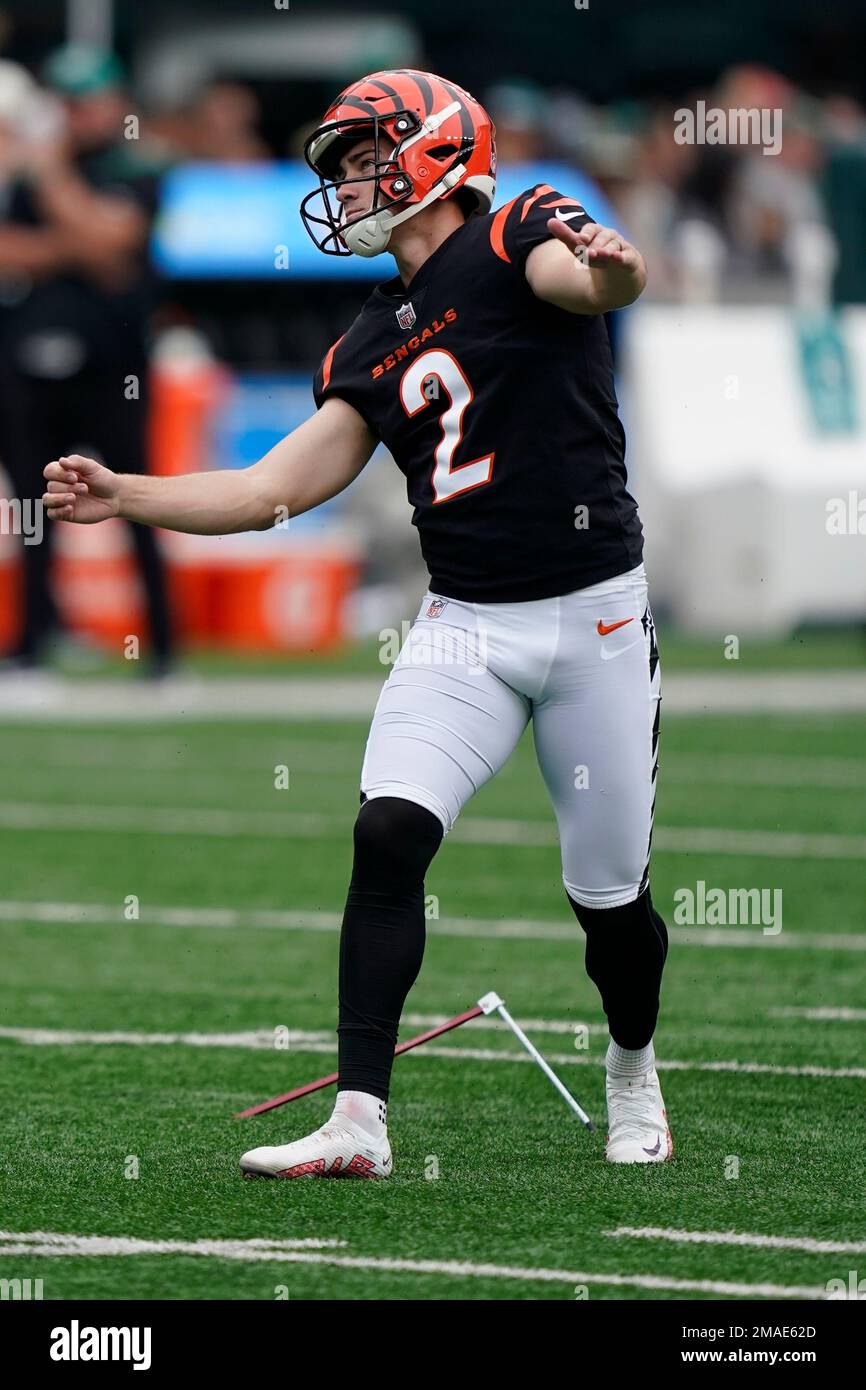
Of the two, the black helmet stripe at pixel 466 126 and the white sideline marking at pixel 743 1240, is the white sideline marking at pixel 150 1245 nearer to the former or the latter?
the white sideline marking at pixel 743 1240

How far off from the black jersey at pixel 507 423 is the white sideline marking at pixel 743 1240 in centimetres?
127

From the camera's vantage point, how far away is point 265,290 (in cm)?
2052

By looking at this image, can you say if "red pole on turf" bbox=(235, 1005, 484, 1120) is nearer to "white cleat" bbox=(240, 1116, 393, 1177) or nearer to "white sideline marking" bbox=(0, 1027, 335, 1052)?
"white cleat" bbox=(240, 1116, 393, 1177)

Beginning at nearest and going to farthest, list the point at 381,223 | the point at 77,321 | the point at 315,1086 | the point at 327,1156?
the point at 327,1156 → the point at 381,223 → the point at 315,1086 → the point at 77,321

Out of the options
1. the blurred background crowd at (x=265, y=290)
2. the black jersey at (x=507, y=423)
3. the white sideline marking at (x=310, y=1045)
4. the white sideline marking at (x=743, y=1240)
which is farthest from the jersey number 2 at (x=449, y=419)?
the blurred background crowd at (x=265, y=290)

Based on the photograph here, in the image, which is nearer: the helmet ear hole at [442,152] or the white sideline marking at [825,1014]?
the helmet ear hole at [442,152]

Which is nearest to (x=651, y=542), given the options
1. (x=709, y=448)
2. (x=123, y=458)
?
(x=709, y=448)

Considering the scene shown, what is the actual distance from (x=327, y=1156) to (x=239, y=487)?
1.35 metres

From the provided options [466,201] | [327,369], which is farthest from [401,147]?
[327,369]

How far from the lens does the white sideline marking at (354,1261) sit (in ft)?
13.9

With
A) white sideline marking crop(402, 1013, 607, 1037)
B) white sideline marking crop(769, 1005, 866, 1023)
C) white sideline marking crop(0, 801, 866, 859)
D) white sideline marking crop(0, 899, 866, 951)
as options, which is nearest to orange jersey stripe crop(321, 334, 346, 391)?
white sideline marking crop(402, 1013, 607, 1037)

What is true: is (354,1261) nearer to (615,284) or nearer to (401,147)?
(615,284)
